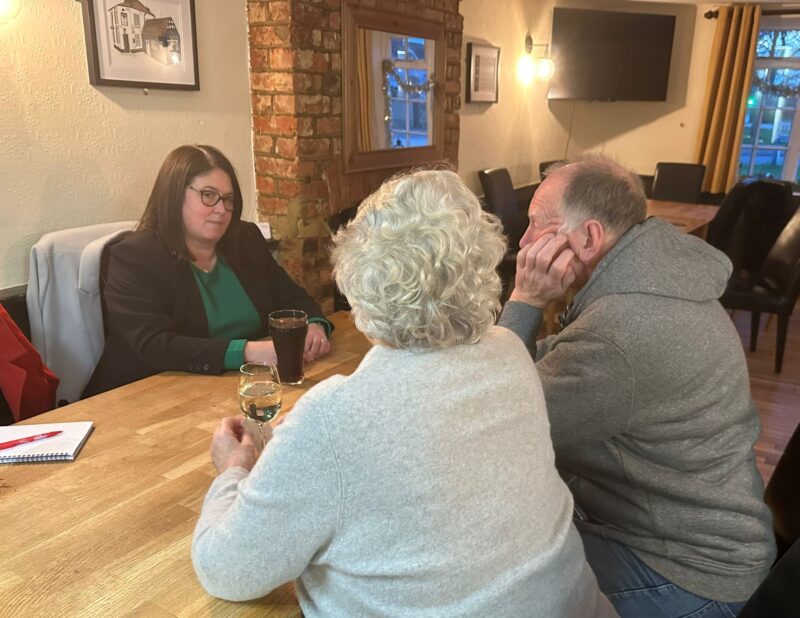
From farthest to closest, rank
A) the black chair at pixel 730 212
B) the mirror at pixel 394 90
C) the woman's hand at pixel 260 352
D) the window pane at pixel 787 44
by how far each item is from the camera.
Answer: the window pane at pixel 787 44 → the black chair at pixel 730 212 → the mirror at pixel 394 90 → the woman's hand at pixel 260 352

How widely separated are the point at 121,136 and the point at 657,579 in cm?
216

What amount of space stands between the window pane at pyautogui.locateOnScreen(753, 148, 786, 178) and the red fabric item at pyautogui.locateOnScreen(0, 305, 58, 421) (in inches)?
233

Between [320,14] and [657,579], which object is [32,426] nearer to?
[657,579]

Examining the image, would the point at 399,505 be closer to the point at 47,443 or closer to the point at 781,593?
the point at 781,593

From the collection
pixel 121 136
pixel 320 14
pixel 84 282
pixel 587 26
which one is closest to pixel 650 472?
pixel 84 282

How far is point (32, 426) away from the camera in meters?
1.25

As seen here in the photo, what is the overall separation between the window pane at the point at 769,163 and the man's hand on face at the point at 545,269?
5.31 meters

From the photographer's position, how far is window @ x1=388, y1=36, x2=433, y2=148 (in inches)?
131

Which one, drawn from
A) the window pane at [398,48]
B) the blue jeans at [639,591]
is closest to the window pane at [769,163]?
the window pane at [398,48]

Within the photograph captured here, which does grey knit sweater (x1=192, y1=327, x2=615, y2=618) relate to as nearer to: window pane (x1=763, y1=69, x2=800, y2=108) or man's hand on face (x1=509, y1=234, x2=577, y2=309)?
man's hand on face (x1=509, y1=234, x2=577, y2=309)

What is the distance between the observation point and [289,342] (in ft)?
4.80

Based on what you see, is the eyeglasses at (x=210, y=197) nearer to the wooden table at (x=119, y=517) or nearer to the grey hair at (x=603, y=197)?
the wooden table at (x=119, y=517)

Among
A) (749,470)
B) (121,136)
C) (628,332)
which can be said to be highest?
(121,136)

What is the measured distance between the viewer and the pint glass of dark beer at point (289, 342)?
1454 mm
